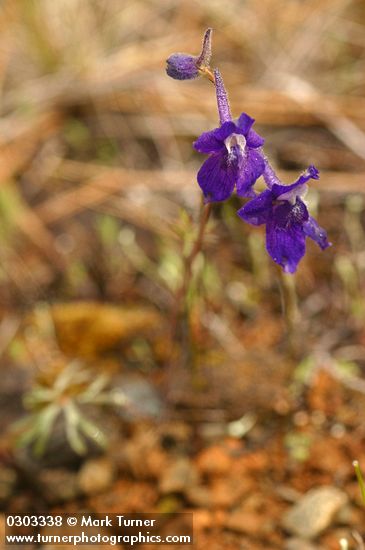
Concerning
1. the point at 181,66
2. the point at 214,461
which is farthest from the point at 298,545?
the point at 181,66

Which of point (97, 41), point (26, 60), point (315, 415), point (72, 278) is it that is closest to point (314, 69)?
point (97, 41)

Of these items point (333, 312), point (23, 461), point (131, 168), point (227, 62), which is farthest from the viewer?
point (227, 62)

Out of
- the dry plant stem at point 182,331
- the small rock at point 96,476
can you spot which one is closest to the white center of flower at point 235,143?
the dry plant stem at point 182,331

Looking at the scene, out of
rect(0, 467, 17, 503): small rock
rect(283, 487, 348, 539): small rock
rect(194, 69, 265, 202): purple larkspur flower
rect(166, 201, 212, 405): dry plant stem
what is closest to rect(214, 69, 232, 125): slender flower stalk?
rect(194, 69, 265, 202): purple larkspur flower

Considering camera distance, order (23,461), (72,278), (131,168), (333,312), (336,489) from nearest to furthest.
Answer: (336,489), (23,461), (333,312), (72,278), (131,168)

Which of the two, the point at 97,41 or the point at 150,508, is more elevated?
the point at 97,41

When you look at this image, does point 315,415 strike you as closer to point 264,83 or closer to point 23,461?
point 23,461

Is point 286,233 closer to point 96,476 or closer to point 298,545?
point 298,545
